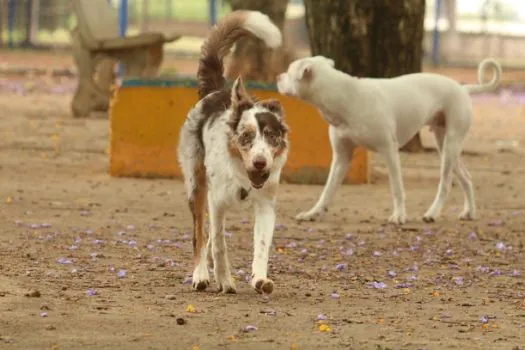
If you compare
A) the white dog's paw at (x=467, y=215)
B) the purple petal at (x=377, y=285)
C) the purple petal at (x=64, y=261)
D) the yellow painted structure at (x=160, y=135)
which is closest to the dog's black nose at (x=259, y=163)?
the purple petal at (x=377, y=285)

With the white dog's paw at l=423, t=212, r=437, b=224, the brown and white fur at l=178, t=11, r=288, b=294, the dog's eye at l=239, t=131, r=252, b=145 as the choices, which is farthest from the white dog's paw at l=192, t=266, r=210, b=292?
the white dog's paw at l=423, t=212, r=437, b=224

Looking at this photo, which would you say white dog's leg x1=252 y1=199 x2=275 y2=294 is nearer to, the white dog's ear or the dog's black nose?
the dog's black nose

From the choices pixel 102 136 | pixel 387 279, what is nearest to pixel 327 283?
pixel 387 279

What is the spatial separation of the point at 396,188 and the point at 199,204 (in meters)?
3.25

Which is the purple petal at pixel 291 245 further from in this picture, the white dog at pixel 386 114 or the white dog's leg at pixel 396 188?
the white dog's leg at pixel 396 188

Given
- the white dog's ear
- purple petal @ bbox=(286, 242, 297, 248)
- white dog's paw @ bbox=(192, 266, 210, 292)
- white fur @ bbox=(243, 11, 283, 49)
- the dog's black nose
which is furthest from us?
the white dog's ear

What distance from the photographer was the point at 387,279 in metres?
8.45

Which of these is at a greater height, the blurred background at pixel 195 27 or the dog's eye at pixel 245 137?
the dog's eye at pixel 245 137

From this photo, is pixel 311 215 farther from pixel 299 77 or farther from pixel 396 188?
pixel 299 77

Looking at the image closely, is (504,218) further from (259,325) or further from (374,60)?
(259,325)

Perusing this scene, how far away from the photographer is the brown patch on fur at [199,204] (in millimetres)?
7891

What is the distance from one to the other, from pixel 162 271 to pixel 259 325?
5.59 feet

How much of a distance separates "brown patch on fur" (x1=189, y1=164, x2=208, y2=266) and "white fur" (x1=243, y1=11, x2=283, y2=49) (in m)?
0.76

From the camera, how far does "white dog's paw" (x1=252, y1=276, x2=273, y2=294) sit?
732cm
